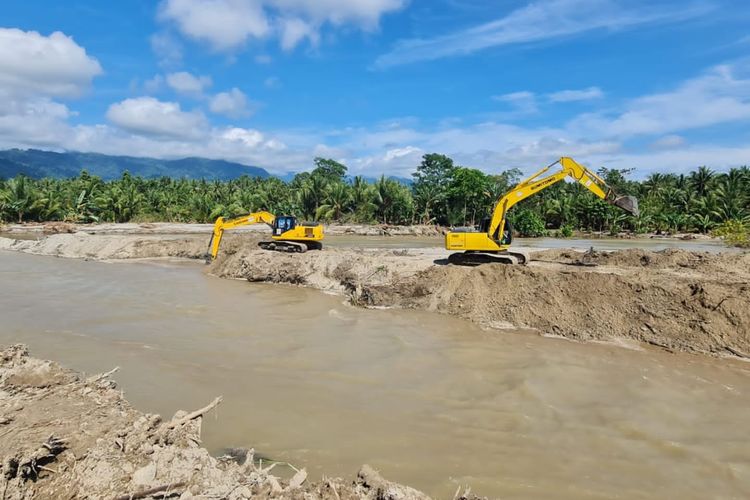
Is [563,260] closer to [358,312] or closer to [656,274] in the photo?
[656,274]

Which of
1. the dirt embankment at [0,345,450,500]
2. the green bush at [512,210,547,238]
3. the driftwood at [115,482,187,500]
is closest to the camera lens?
the driftwood at [115,482,187,500]

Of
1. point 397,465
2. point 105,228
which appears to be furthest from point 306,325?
point 105,228

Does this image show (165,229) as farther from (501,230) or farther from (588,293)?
(588,293)

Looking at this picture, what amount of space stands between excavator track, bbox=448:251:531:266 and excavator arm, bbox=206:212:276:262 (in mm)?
8003

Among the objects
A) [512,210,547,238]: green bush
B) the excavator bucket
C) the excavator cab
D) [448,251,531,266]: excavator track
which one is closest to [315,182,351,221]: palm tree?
[512,210,547,238]: green bush

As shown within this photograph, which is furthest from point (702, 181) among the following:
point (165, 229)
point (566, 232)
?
point (165, 229)

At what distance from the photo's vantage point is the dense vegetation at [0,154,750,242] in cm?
4275

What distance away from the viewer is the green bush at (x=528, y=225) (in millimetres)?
40031

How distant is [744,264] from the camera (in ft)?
46.0

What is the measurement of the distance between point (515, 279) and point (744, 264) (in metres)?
7.29

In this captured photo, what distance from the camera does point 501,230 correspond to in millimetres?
14406

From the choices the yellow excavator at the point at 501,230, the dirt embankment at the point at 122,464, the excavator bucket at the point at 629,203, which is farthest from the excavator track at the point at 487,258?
the dirt embankment at the point at 122,464

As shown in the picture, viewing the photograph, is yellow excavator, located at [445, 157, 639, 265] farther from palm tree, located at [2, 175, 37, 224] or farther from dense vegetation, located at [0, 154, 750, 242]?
palm tree, located at [2, 175, 37, 224]

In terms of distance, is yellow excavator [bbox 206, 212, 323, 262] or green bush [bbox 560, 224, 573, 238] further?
green bush [bbox 560, 224, 573, 238]
